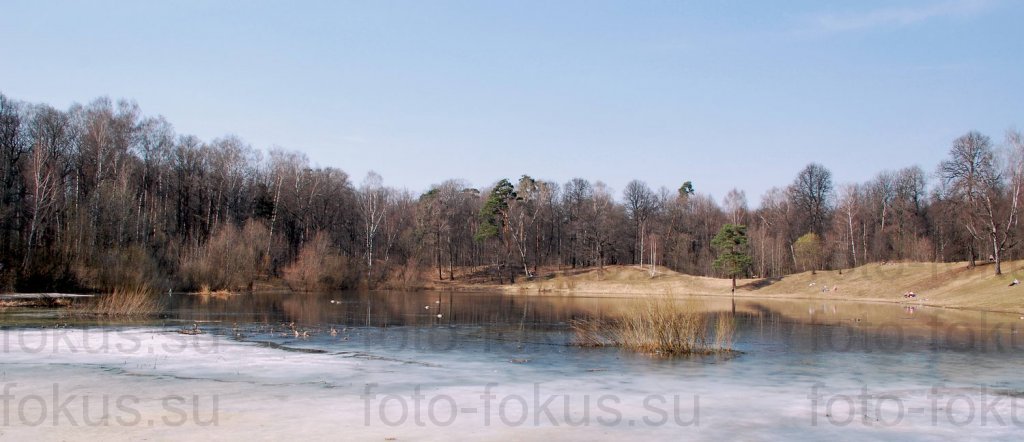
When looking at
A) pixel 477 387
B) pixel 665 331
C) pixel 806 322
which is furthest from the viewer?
pixel 806 322

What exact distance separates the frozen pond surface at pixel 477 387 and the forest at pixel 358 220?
26.9 meters

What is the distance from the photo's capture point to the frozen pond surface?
939 centimetres

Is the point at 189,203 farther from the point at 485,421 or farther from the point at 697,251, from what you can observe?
the point at 485,421

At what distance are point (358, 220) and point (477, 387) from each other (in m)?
77.5

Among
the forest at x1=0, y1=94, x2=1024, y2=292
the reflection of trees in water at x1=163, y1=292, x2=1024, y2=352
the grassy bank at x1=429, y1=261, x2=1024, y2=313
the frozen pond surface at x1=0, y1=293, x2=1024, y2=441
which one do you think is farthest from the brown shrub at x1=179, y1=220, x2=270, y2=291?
the frozen pond surface at x1=0, y1=293, x2=1024, y2=441

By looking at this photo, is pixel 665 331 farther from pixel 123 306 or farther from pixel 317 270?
pixel 317 270

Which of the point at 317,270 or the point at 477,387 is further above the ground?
the point at 317,270

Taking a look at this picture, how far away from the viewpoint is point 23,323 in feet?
77.0

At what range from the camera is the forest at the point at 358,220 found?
48.4 m

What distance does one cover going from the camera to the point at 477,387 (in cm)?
1288

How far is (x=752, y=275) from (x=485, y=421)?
76395mm

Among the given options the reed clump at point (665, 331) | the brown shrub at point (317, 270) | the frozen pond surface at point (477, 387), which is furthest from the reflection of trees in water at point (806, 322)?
the brown shrub at point (317, 270)

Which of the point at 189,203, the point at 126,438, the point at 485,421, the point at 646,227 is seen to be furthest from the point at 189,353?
the point at 646,227

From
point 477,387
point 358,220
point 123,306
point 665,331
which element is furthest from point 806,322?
point 358,220
